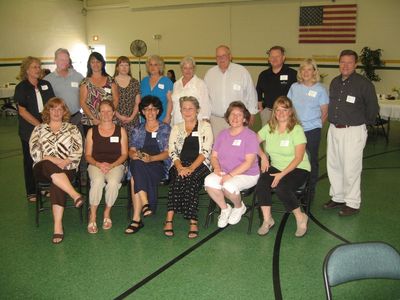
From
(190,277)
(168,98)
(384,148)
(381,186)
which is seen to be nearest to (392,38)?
(384,148)

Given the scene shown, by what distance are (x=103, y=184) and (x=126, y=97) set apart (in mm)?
1371

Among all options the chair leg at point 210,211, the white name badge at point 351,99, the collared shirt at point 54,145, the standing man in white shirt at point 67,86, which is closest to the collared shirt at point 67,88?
the standing man in white shirt at point 67,86

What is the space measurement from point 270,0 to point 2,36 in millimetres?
8318

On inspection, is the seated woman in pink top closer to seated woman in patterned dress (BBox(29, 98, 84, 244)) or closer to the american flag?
seated woman in patterned dress (BBox(29, 98, 84, 244))

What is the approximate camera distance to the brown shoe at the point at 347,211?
424 centimetres

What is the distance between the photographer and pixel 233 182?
377cm

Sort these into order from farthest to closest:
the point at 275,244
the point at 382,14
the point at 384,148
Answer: the point at 382,14 → the point at 384,148 → the point at 275,244

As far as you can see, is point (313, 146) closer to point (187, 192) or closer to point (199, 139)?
point (199, 139)

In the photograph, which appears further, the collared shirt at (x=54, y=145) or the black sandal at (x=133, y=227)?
the collared shirt at (x=54, y=145)

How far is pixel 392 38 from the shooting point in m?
10.9

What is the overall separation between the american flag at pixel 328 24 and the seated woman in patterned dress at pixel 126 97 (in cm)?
832

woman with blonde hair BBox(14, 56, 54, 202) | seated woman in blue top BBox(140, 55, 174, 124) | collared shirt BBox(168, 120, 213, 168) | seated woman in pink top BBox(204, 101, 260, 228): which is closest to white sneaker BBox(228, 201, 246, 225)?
seated woman in pink top BBox(204, 101, 260, 228)

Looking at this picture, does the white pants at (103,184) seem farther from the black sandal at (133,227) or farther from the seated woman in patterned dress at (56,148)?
the black sandal at (133,227)

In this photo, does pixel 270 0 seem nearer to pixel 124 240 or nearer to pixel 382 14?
pixel 382 14
